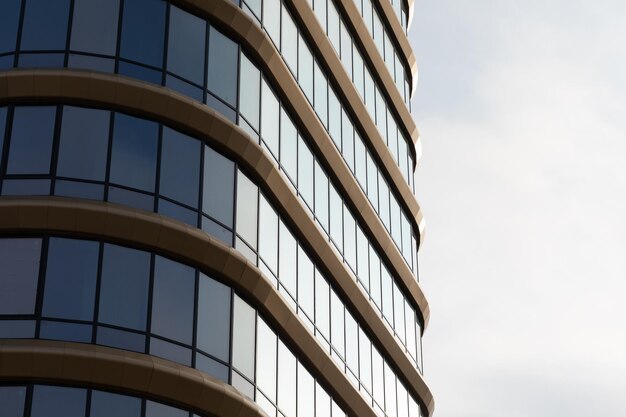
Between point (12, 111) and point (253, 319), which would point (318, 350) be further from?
point (12, 111)

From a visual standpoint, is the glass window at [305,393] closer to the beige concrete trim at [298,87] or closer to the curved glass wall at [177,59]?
the curved glass wall at [177,59]

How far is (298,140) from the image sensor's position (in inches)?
1743

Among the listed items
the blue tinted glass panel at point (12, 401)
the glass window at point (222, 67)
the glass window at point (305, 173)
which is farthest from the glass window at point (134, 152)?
the glass window at point (305, 173)

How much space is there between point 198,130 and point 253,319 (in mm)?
5327

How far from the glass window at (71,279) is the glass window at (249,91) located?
23.5 feet

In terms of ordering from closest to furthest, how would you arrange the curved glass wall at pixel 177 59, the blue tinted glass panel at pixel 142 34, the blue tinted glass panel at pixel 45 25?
the blue tinted glass panel at pixel 45 25, the curved glass wall at pixel 177 59, the blue tinted glass panel at pixel 142 34

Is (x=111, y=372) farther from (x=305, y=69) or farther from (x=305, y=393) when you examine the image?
(x=305, y=69)

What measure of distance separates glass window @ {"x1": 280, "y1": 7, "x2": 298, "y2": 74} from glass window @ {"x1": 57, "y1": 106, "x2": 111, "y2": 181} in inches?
345

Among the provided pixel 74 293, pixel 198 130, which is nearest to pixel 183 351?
pixel 74 293

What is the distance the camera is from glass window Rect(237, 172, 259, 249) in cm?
3875

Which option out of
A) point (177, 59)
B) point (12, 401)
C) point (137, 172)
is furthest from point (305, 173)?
point (12, 401)

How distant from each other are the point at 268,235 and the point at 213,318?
4.55m

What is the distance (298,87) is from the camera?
4412 cm

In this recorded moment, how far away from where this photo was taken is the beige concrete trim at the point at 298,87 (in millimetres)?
40469
